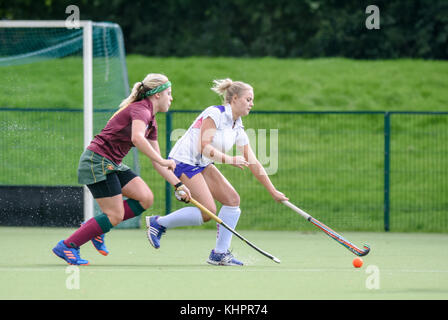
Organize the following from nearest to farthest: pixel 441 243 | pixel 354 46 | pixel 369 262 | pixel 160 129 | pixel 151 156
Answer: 1. pixel 151 156
2. pixel 369 262
3. pixel 441 243
4. pixel 160 129
5. pixel 354 46

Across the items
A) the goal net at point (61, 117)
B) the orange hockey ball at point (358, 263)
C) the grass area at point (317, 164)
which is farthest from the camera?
the grass area at point (317, 164)

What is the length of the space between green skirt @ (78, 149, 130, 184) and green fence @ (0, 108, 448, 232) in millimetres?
4079

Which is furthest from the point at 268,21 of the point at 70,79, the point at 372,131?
the point at 372,131

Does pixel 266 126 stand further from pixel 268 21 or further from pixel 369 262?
pixel 268 21

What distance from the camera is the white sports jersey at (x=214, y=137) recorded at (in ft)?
21.4

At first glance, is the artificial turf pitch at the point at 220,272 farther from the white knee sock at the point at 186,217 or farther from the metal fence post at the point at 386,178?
the metal fence post at the point at 386,178

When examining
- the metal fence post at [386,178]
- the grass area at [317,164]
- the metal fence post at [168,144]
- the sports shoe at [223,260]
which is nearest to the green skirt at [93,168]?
the sports shoe at [223,260]

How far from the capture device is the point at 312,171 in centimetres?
1097

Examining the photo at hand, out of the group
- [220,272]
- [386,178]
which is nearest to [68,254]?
[220,272]

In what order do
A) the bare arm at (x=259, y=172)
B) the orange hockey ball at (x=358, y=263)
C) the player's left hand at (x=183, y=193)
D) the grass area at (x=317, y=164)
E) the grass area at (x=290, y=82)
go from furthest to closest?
the grass area at (x=290, y=82) → the grass area at (x=317, y=164) → the bare arm at (x=259, y=172) → the orange hockey ball at (x=358, y=263) → the player's left hand at (x=183, y=193)

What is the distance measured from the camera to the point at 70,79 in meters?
16.0

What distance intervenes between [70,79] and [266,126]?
5.83m

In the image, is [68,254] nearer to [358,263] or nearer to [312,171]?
[358,263]

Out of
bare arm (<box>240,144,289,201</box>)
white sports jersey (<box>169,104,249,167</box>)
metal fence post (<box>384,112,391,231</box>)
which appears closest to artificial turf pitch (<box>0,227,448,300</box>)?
bare arm (<box>240,144,289,201</box>)
